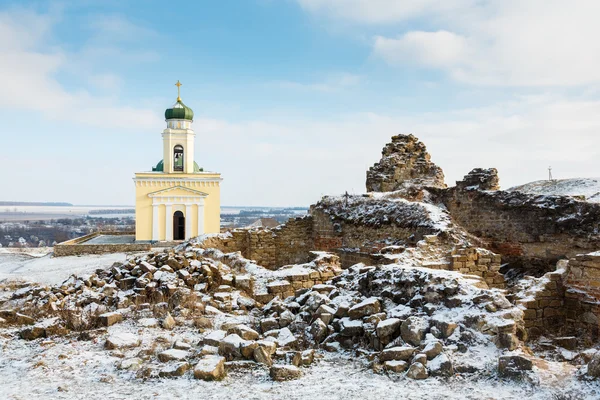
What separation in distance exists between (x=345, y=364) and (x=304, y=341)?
841mm

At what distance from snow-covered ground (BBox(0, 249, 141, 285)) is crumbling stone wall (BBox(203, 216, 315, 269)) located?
5.51 meters

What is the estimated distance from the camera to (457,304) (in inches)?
234

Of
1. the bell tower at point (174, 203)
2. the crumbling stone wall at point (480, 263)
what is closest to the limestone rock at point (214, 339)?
the crumbling stone wall at point (480, 263)

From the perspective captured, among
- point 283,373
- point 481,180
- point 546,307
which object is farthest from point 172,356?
point 481,180

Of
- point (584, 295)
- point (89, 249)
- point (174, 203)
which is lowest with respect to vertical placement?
point (89, 249)

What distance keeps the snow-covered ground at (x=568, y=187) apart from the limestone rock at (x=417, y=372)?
13.0 meters

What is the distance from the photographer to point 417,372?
489 cm

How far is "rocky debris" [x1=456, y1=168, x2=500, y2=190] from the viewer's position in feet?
46.3

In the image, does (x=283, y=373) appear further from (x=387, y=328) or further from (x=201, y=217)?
(x=201, y=217)

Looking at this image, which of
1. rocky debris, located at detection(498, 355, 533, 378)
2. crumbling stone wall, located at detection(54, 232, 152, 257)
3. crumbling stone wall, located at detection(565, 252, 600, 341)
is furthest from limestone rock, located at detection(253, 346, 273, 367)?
crumbling stone wall, located at detection(54, 232, 152, 257)

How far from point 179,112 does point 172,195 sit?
8501 millimetres

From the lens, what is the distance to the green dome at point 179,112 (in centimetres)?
4575

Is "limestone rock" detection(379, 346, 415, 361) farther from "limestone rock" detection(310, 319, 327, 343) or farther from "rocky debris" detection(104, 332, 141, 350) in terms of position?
"rocky debris" detection(104, 332, 141, 350)

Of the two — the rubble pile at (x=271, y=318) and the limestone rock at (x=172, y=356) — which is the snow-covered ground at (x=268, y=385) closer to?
the rubble pile at (x=271, y=318)
